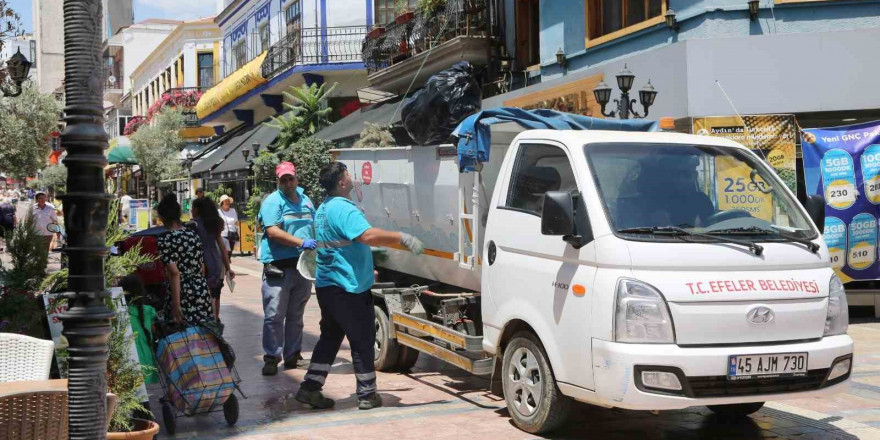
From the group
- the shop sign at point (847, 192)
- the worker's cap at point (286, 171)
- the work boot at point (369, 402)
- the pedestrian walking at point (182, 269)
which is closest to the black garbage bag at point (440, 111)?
the worker's cap at point (286, 171)

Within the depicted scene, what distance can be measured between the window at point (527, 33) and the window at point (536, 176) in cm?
1222

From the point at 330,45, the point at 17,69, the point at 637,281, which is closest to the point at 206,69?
the point at 330,45

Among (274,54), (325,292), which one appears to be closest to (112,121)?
(274,54)

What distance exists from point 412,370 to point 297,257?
1545 millimetres

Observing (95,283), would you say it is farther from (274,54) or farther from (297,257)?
(274,54)

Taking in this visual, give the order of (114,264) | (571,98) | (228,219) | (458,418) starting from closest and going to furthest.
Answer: (114,264) < (458,418) < (571,98) < (228,219)

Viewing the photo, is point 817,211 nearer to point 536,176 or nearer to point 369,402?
point 536,176

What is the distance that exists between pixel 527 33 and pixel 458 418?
517 inches

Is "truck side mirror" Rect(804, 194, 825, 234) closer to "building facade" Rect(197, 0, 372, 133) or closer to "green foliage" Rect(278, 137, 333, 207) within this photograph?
"green foliage" Rect(278, 137, 333, 207)

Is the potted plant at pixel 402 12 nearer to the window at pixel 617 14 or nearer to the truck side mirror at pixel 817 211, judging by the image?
the window at pixel 617 14

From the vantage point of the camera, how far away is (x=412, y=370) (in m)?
8.89

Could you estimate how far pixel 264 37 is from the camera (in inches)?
1244

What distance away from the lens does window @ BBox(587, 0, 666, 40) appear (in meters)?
14.8

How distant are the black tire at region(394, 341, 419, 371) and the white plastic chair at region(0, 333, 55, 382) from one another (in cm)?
405
